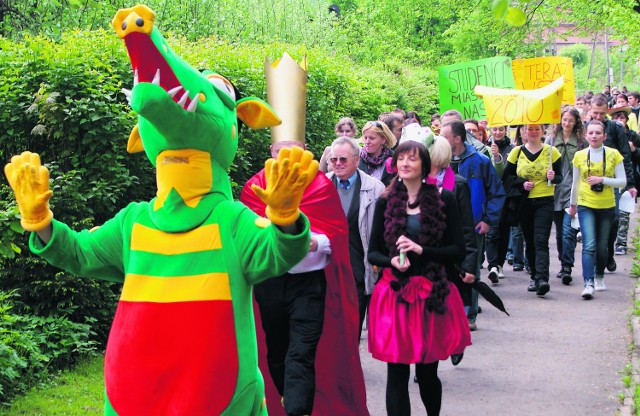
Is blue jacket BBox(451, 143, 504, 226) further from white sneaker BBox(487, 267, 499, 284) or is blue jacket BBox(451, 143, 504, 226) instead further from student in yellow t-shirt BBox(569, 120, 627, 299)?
white sneaker BBox(487, 267, 499, 284)

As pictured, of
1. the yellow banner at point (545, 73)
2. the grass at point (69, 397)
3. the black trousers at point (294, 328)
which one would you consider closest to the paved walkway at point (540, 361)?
the black trousers at point (294, 328)

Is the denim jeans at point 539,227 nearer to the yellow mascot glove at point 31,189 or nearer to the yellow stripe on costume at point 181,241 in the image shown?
the yellow stripe on costume at point 181,241

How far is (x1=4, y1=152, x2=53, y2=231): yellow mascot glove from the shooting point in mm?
3844

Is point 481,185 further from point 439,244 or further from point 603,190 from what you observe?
point 439,244

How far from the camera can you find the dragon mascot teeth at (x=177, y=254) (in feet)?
12.2

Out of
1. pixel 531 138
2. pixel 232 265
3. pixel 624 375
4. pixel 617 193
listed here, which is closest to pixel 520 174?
pixel 531 138

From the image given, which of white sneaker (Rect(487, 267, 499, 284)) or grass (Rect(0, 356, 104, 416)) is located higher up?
grass (Rect(0, 356, 104, 416))

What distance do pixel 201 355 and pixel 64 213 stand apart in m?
4.06

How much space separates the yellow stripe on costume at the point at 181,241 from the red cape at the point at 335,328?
2007mm

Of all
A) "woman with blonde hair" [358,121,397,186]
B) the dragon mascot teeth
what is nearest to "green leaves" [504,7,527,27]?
the dragon mascot teeth

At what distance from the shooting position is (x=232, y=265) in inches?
152

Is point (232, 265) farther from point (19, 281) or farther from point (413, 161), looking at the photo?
point (19, 281)

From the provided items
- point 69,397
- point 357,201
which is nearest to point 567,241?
point 357,201

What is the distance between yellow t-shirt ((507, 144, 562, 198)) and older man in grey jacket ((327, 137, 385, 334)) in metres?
4.05
